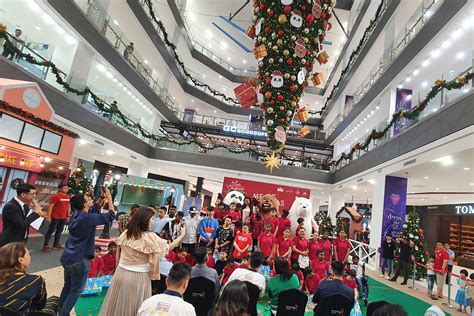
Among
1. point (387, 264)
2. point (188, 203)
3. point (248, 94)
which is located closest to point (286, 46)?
point (248, 94)

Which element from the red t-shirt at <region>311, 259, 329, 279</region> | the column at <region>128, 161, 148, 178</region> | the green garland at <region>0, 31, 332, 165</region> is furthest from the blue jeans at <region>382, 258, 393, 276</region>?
the column at <region>128, 161, 148, 178</region>

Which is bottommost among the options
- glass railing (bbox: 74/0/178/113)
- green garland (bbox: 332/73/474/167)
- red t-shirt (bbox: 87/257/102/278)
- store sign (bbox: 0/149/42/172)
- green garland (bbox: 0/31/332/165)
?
red t-shirt (bbox: 87/257/102/278)

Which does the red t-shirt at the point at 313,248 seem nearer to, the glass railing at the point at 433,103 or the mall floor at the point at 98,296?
the mall floor at the point at 98,296

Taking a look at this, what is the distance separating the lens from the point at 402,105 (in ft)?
39.8

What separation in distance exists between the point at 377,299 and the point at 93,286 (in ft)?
20.5

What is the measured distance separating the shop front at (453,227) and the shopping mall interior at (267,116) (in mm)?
94

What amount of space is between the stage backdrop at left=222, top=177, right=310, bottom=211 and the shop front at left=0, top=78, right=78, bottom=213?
783 cm

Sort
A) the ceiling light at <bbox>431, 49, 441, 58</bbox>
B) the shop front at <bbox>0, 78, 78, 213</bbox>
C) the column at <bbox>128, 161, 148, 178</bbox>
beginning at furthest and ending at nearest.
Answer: the column at <bbox>128, 161, 148, 178</bbox>, the ceiling light at <bbox>431, 49, 441, 58</bbox>, the shop front at <bbox>0, 78, 78, 213</bbox>

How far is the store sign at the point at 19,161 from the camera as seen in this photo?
755 centimetres

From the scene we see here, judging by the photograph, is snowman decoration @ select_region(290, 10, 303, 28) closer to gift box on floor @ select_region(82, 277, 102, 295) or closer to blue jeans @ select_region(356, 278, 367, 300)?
gift box on floor @ select_region(82, 277, 102, 295)

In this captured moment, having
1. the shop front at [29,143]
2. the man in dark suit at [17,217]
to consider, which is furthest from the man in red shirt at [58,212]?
the man in dark suit at [17,217]

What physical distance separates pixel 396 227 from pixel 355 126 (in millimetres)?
9633

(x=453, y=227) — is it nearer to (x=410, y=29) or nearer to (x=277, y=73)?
(x=410, y=29)

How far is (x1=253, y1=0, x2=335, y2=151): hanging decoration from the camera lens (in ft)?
13.3
